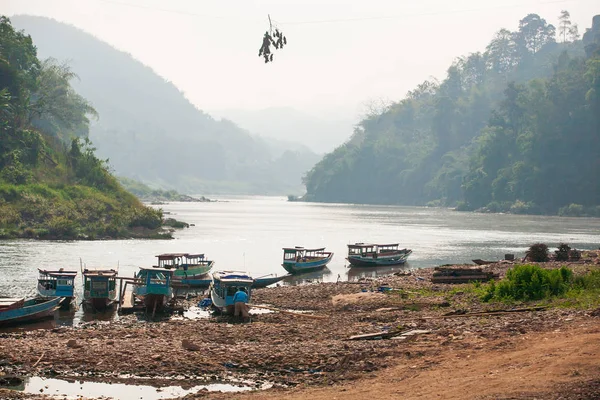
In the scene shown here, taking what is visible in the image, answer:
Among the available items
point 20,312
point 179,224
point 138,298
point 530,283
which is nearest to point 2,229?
point 179,224

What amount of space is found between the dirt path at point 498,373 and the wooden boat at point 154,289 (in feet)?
61.9

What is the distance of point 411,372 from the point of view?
19078mm

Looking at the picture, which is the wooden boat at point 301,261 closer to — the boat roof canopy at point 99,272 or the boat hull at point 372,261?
the boat hull at point 372,261

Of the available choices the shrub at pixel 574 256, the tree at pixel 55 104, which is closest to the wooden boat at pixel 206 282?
the shrub at pixel 574 256

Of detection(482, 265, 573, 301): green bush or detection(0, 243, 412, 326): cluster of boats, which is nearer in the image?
detection(482, 265, 573, 301): green bush

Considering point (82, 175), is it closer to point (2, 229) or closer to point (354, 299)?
point (2, 229)

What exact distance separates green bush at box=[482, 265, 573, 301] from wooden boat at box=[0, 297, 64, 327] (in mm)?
19759

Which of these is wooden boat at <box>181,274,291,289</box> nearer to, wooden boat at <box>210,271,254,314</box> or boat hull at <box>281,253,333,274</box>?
boat hull at <box>281,253,333,274</box>

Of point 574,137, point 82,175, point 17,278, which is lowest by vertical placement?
point 17,278

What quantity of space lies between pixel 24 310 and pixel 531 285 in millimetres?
21839

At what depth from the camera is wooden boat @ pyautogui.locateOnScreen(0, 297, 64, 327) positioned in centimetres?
3091

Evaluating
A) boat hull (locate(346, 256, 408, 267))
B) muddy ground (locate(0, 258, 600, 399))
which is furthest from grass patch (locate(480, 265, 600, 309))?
boat hull (locate(346, 256, 408, 267))

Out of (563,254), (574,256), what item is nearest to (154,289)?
(563,254)

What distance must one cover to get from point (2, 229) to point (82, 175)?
22.4 meters
